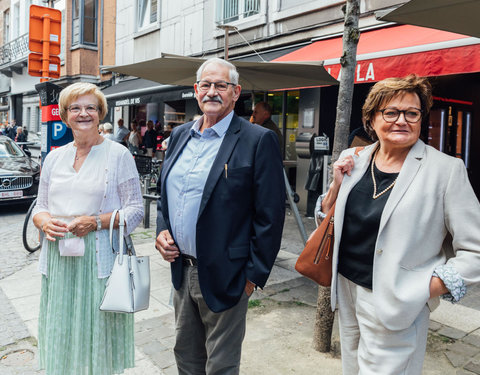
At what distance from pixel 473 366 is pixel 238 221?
90.2 inches

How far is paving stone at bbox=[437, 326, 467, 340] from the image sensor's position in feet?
12.3

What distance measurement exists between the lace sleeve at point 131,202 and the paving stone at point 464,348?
2.65 metres

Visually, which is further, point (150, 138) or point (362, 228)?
point (150, 138)

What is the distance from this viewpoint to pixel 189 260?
7.75ft

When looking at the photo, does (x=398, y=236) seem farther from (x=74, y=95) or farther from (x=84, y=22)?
(x=84, y=22)

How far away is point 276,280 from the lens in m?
5.13

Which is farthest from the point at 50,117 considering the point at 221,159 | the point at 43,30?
the point at 221,159

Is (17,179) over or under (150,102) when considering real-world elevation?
under

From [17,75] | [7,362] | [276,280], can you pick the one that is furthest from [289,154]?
[17,75]

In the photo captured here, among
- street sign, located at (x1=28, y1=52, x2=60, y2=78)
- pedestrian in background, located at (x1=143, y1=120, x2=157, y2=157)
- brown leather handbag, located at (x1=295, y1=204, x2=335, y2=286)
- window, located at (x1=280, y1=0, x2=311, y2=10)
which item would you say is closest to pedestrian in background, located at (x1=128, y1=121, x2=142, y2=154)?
pedestrian in background, located at (x1=143, y1=120, x2=157, y2=157)

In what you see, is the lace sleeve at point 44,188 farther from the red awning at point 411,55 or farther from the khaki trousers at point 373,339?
the red awning at point 411,55

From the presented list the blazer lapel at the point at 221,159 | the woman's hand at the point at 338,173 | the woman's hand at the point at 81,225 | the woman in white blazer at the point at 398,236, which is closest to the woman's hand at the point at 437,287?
the woman in white blazer at the point at 398,236

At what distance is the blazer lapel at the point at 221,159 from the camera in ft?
7.18

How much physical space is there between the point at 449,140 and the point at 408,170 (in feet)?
30.5
